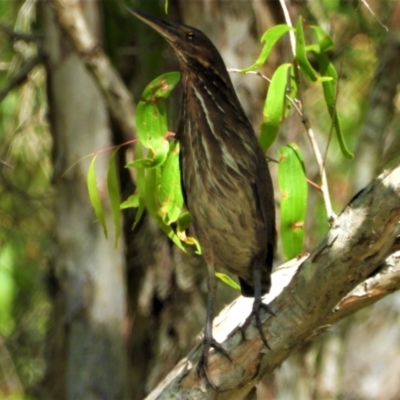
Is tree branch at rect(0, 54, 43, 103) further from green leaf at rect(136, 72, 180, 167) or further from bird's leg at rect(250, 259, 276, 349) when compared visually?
bird's leg at rect(250, 259, 276, 349)

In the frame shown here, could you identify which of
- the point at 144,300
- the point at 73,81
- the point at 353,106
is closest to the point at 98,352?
the point at 144,300

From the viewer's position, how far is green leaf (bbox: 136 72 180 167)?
2.63m

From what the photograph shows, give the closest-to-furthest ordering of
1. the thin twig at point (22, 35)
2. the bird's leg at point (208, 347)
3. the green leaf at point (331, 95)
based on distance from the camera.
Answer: the bird's leg at point (208, 347), the green leaf at point (331, 95), the thin twig at point (22, 35)

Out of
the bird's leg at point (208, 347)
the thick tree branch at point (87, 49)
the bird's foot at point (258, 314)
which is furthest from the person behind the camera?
the thick tree branch at point (87, 49)

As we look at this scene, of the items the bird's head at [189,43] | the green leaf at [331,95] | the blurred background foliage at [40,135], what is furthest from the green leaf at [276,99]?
the blurred background foliage at [40,135]

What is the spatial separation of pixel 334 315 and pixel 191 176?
2.16 ft

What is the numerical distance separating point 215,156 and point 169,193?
0.21 meters

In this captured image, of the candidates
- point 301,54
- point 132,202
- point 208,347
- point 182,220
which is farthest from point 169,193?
point 301,54

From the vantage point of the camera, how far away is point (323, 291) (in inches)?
90.4

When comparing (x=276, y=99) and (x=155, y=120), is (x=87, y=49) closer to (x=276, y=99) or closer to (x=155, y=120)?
(x=155, y=120)

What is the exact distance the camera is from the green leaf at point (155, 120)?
2.63m

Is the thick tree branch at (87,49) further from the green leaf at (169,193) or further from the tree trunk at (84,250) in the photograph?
the green leaf at (169,193)

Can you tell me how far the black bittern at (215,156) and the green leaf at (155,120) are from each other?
0.11m

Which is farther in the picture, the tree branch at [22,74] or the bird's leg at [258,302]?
the tree branch at [22,74]
